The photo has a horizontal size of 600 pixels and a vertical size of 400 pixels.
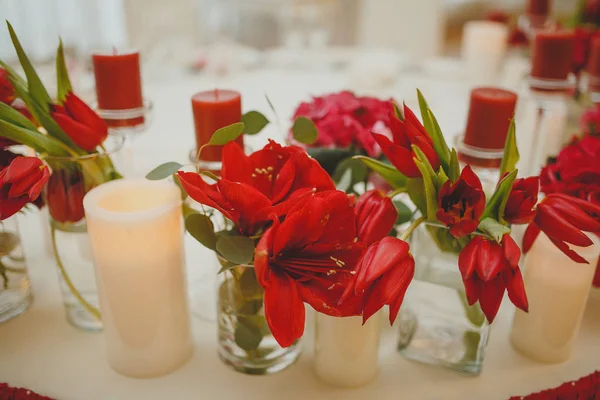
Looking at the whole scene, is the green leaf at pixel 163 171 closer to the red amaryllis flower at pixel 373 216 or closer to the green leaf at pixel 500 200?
the red amaryllis flower at pixel 373 216

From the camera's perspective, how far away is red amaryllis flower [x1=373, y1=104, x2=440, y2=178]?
1.82 feet

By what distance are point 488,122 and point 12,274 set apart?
63cm

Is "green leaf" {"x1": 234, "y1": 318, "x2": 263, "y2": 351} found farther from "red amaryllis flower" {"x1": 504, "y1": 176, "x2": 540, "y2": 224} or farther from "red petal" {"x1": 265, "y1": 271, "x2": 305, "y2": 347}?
"red amaryllis flower" {"x1": 504, "y1": 176, "x2": 540, "y2": 224}

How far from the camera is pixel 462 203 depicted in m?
0.55

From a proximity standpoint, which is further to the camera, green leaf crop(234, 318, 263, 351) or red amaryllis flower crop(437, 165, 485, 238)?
green leaf crop(234, 318, 263, 351)

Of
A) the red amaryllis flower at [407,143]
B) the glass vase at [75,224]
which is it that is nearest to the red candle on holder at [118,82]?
the glass vase at [75,224]

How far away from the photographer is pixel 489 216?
56cm

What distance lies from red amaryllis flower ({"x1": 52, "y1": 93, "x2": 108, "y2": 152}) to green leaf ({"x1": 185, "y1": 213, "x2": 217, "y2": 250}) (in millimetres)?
163

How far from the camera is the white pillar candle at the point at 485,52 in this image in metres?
1.57

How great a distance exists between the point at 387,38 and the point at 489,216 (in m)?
2.55

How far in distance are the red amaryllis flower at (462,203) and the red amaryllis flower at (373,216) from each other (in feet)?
0.17

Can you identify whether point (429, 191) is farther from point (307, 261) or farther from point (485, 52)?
point (485, 52)

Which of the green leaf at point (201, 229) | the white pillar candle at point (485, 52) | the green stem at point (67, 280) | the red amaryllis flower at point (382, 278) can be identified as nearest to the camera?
the red amaryllis flower at point (382, 278)

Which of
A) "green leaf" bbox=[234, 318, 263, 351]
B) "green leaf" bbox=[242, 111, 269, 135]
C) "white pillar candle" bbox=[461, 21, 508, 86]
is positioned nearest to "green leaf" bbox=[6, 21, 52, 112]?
"green leaf" bbox=[242, 111, 269, 135]
